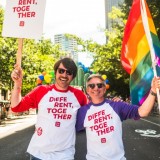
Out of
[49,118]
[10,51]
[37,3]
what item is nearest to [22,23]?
[37,3]

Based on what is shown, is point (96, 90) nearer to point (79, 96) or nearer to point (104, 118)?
point (79, 96)

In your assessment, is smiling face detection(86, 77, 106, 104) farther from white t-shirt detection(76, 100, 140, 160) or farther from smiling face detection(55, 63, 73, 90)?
smiling face detection(55, 63, 73, 90)

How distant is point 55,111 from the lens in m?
3.92

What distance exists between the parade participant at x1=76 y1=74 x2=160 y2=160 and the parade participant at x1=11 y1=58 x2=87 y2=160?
0.49 ft

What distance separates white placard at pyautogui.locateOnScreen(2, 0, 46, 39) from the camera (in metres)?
4.30

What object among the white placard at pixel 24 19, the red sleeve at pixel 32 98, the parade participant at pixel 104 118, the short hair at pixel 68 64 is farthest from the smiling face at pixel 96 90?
the white placard at pixel 24 19

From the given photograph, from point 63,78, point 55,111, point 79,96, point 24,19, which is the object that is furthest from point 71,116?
point 24,19

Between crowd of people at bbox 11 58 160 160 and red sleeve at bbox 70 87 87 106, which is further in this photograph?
red sleeve at bbox 70 87 87 106

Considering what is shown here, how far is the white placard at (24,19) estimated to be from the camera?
4305mm

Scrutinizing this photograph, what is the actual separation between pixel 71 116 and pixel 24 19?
4.07ft

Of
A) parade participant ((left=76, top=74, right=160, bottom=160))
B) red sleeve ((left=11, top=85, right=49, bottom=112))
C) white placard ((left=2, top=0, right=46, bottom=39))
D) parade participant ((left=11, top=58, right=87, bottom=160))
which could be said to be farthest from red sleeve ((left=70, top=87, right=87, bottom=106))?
white placard ((left=2, top=0, right=46, bottom=39))

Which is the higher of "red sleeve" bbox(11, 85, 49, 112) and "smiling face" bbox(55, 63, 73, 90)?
"smiling face" bbox(55, 63, 73, 90)

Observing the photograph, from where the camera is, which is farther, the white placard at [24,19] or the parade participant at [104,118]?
the white placard at [24,19]

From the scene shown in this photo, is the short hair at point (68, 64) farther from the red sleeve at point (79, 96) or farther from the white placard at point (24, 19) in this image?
the white placard at point (24, 19)
